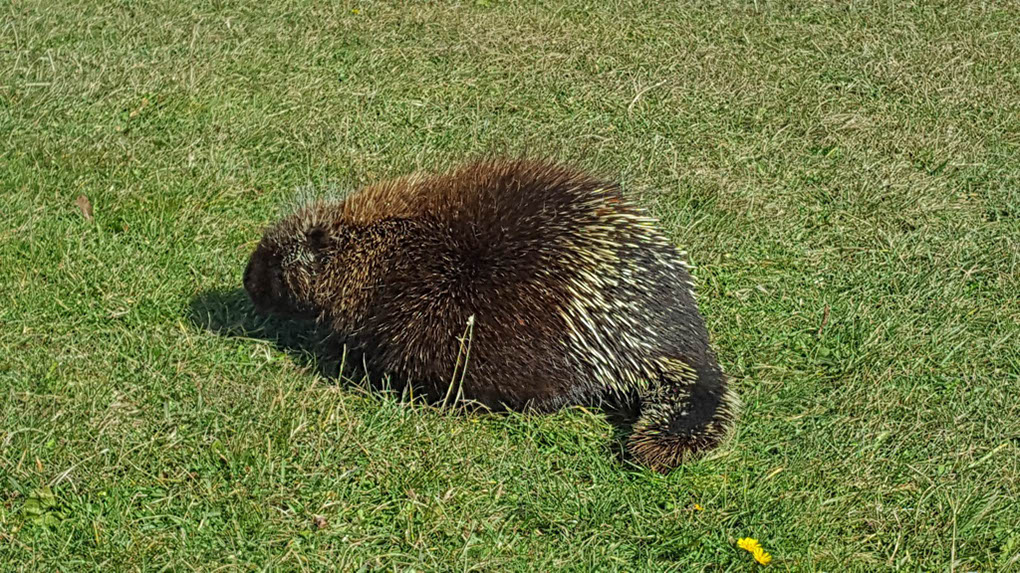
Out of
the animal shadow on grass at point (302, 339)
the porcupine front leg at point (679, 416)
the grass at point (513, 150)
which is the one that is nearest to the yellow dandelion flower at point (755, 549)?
the grass at point (513, 150)

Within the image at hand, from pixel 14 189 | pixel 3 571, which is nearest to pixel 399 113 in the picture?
pixel 14 189

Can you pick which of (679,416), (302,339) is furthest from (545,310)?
(302,339)

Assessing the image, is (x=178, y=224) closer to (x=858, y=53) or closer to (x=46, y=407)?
(x=46, y=407)

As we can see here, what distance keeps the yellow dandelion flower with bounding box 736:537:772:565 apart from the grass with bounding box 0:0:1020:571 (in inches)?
2.1

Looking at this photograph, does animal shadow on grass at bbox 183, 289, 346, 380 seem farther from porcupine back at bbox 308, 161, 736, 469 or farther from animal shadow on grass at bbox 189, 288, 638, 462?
porcupine back at bbox 308, 161, 736, 469

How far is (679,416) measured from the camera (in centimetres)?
443

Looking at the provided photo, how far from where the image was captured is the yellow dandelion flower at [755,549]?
12.9ft

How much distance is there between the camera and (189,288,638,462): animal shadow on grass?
188 inches

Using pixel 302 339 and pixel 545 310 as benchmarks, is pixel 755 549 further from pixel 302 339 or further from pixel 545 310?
pixel 302 339

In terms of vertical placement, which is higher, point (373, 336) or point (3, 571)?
point (373, 336)

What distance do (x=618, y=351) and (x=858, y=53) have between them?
5535mm

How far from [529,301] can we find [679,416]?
83 cm

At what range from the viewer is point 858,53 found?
28.8 feet

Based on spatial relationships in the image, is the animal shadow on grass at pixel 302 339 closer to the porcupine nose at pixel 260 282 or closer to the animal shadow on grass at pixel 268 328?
the animal shadow on grass at pixel 268 328
